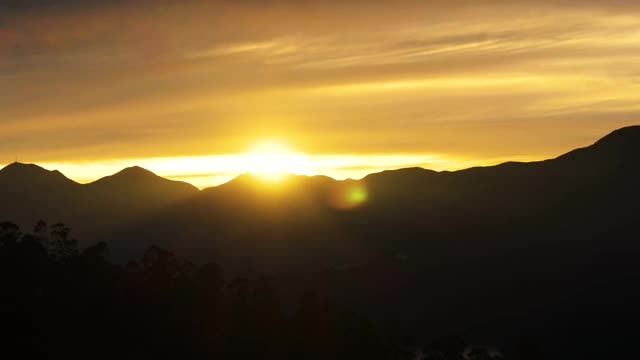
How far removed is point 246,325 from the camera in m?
132

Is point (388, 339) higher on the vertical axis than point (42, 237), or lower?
lower

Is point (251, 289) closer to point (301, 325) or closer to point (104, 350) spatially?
point (301, 325)

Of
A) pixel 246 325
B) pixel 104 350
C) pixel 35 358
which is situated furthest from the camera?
pixel 246 325

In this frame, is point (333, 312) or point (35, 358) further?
point (333, 312)

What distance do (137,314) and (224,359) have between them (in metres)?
12.7

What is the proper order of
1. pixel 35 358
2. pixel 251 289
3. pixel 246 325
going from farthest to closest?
pixel 251 289 → pixel 246 325 → pixel 35 358

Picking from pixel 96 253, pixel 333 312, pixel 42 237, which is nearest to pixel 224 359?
pixel 333 312

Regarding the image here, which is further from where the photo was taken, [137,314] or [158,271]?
[158,271]

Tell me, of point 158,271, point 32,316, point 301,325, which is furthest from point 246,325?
point 32,316

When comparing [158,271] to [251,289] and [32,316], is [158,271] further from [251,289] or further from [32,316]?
[32,316]

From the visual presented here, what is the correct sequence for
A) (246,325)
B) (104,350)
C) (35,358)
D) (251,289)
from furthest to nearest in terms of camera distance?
1. (251,289)
2. (246,325)
3. (104,350)
4. (35,358)

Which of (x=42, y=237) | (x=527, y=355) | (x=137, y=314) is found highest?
(x=42, y=237)

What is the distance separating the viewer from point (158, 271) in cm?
13888

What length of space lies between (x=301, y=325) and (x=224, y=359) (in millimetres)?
12140
